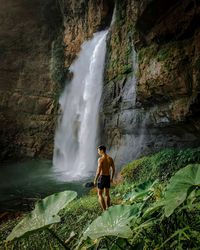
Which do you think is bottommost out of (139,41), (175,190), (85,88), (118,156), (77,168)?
(77,168)

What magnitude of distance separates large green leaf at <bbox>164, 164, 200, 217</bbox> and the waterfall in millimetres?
12353

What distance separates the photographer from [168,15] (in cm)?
1020

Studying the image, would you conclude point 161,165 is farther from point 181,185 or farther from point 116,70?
point 181,185

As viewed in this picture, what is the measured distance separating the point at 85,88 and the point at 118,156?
5.90m

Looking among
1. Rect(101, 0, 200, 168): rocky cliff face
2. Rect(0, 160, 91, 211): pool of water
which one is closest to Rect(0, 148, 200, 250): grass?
Rect(101, 0, 200, 168): rocky cliff face

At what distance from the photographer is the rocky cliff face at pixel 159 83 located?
9688mm

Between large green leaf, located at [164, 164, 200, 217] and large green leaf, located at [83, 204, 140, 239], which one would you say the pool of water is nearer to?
large green leaf, located at [83, 204, 140, 239]

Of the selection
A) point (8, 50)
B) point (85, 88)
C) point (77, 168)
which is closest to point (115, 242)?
point (77, 168)

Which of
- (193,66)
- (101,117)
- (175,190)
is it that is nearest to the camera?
(175,190)

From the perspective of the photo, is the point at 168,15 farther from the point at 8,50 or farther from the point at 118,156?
the point at 8,50

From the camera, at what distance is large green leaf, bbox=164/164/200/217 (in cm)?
201

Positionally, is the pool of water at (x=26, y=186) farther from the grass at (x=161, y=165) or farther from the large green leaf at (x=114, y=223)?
the large green leaf at (x=114, y=223)

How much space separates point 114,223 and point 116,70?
12913 mm

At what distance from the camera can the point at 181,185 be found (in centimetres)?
214
